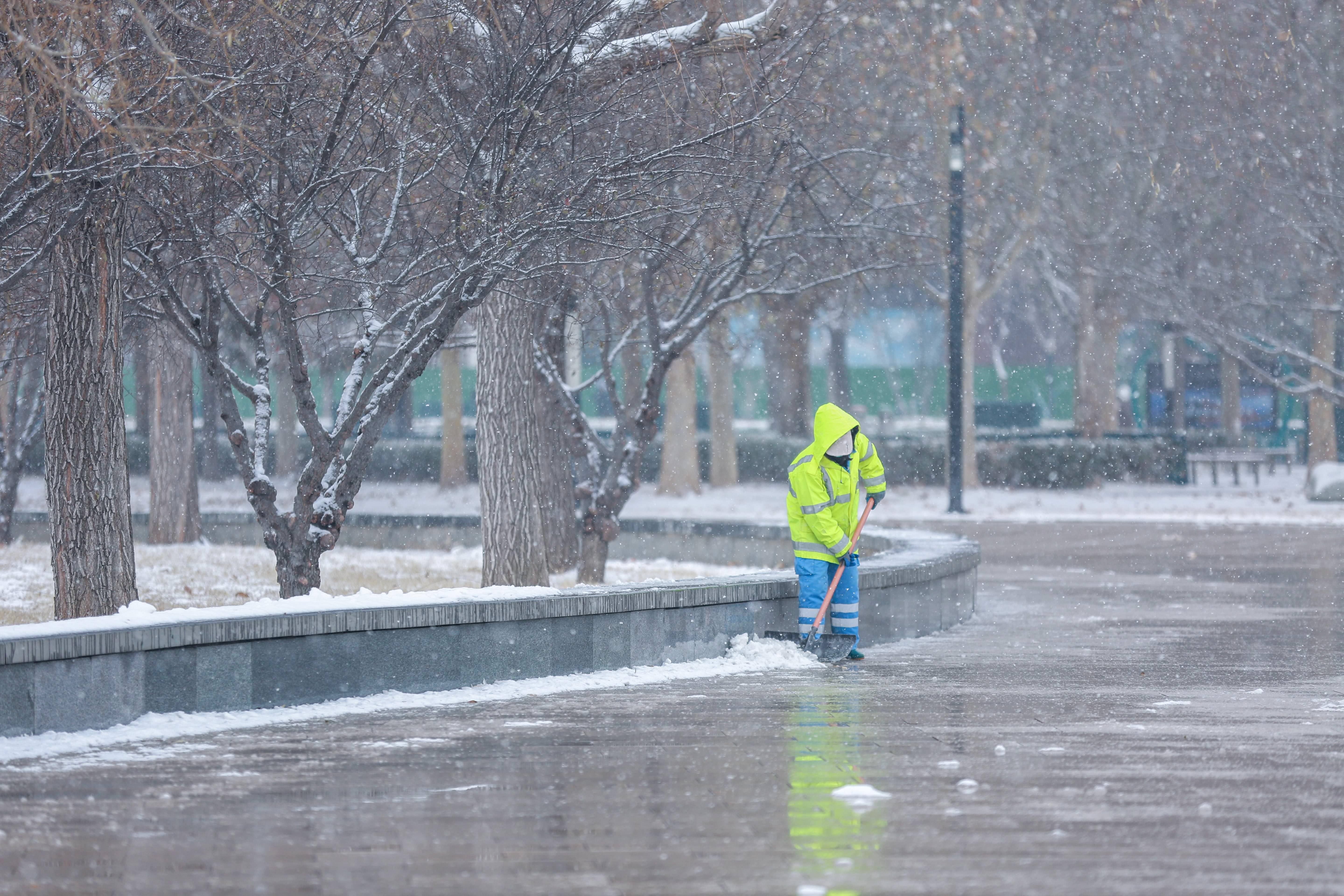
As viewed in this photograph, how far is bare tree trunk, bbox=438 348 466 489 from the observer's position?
30656mm

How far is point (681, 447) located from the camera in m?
28.2

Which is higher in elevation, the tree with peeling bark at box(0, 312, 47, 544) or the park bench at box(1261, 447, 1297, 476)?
the tree with peeling bark at box(0, 312, 47, 544)

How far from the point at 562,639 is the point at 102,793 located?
3038 millimetres

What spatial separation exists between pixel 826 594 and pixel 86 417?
4091mm

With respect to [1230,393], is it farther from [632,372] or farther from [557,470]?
[557,470]

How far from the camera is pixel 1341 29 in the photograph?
2291 centimetres

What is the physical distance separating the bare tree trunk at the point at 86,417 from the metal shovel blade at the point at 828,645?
3611 millimetres

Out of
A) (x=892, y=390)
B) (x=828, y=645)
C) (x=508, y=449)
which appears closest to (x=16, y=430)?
(x=508, y=449)

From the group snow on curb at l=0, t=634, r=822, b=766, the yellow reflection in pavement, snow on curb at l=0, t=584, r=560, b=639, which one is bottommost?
the yellow reflection in pavement

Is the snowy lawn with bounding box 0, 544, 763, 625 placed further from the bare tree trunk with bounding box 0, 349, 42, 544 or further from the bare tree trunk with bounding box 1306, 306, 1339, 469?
the bare tree trunk with bounding box 1306, 306, 1339, 469

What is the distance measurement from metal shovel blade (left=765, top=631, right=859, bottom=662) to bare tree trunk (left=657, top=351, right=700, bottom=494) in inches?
729

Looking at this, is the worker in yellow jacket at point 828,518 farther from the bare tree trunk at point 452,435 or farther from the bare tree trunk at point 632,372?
the bare tree trunk at point 452,435

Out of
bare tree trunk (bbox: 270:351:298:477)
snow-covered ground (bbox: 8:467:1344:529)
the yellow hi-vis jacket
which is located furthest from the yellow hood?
bare tree trunk (bbox: 270:351:298:477)

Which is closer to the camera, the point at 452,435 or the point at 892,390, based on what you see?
the point at 452,435
